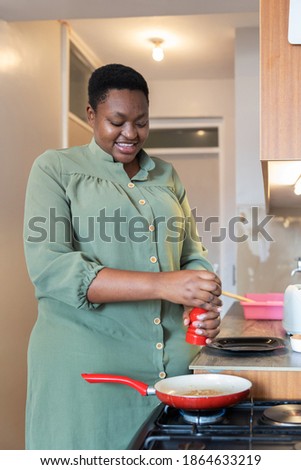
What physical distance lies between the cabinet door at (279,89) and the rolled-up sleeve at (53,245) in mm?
434

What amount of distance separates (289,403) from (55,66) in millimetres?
2778

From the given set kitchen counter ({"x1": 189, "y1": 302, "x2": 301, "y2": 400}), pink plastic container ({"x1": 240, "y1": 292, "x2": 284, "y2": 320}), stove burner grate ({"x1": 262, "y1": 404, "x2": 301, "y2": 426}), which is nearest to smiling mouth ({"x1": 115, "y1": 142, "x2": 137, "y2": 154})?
kitchen counter ({"x1": 189, "y1": 302, "x2": 301, "y2": 400})

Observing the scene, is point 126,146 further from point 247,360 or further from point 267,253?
point 267,253

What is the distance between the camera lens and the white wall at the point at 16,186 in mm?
2596

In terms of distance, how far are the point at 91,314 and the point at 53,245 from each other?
18 cm

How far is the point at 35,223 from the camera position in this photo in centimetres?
124

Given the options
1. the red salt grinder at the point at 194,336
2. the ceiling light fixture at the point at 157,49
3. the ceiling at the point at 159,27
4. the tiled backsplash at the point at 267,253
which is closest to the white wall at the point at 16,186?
the ceiling at the point at 159,27

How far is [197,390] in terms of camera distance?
102cm

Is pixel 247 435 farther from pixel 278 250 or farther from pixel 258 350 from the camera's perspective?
pixel 278 250

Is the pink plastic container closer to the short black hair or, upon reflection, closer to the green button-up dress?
the green button-up dress

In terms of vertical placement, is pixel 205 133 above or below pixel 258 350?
above

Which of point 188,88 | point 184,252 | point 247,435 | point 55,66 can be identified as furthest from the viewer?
point 188,88

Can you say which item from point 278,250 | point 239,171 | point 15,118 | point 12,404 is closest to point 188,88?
point 239,171

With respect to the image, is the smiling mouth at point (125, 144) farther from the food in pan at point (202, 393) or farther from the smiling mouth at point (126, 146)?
the food in pan at point (202, 393)
